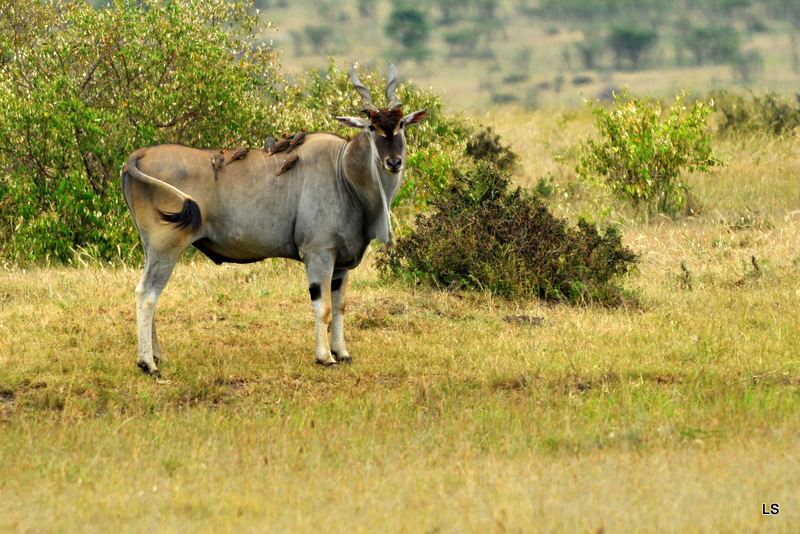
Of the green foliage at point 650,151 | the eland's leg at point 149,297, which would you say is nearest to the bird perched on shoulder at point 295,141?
the eland's leg at point 149,297

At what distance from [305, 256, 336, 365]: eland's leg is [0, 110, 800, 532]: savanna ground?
0.24 m

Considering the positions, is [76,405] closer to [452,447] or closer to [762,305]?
[452,447]

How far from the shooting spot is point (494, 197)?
1227 centimetres

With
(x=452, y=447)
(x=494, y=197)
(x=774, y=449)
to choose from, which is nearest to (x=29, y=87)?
(x=494, y=197)

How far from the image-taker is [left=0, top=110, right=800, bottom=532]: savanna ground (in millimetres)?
5414

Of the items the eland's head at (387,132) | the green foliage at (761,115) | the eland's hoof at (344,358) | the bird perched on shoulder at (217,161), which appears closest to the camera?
the eland's head at (387,132)

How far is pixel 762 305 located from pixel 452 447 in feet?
17.5

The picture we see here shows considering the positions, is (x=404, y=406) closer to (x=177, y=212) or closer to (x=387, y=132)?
(x=387, y=132)

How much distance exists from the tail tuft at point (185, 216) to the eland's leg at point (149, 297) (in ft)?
0.95

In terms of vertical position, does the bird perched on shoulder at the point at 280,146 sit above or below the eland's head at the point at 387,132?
below

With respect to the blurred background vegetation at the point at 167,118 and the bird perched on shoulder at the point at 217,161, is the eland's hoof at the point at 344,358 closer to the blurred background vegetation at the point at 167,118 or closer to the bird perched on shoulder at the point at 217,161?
the bird perched on shoulder at the point at 217,161

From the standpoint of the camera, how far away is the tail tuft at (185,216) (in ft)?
27.8

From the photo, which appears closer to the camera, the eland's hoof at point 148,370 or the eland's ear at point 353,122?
the eland's ear at point 353,122

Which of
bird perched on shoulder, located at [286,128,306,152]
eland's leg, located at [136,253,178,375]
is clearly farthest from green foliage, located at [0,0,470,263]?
bird perched on shoulder, located at [286,128,306,152]
